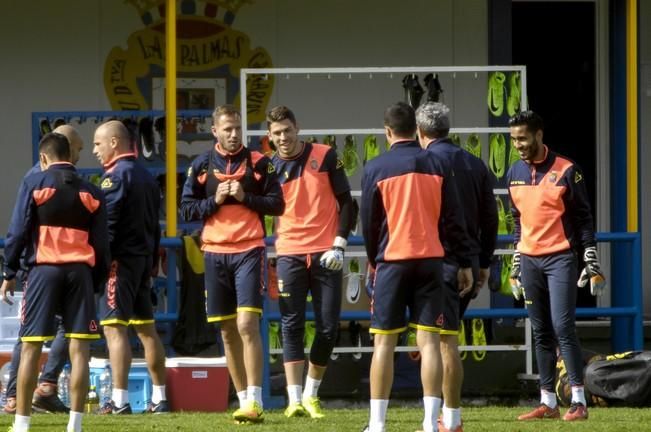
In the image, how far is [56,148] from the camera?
326 inches

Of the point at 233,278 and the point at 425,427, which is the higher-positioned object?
the point at 233,278

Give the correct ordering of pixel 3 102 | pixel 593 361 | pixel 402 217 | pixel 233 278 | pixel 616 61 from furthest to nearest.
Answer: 1. pixel 3 102
2. pixel 616 61
3. pixel 593 361
4. pixel 233 278
5. pixel 402 217

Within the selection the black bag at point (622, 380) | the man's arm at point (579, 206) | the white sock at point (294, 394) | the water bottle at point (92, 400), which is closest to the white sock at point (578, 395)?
the man's arm at point (579, 206)

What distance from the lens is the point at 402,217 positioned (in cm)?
791

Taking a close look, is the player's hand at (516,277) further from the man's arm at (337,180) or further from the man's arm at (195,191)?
the man's arm at (195,191)

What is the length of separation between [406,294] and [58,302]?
5.99 feet

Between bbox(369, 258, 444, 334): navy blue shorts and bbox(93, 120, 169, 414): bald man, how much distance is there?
7.40 feet

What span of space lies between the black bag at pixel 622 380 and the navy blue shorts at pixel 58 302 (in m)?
4.12

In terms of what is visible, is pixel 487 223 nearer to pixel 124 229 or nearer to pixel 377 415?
pixel 377 415

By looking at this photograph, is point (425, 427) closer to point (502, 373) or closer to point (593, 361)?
point (593, 361)

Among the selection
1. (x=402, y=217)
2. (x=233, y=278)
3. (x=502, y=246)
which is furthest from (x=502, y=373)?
(x=402, y=217)

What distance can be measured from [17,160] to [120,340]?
13.8ft

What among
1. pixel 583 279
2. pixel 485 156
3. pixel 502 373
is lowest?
pixel 502 373

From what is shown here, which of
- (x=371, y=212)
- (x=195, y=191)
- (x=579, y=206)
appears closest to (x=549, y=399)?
(x=579, y=206)
